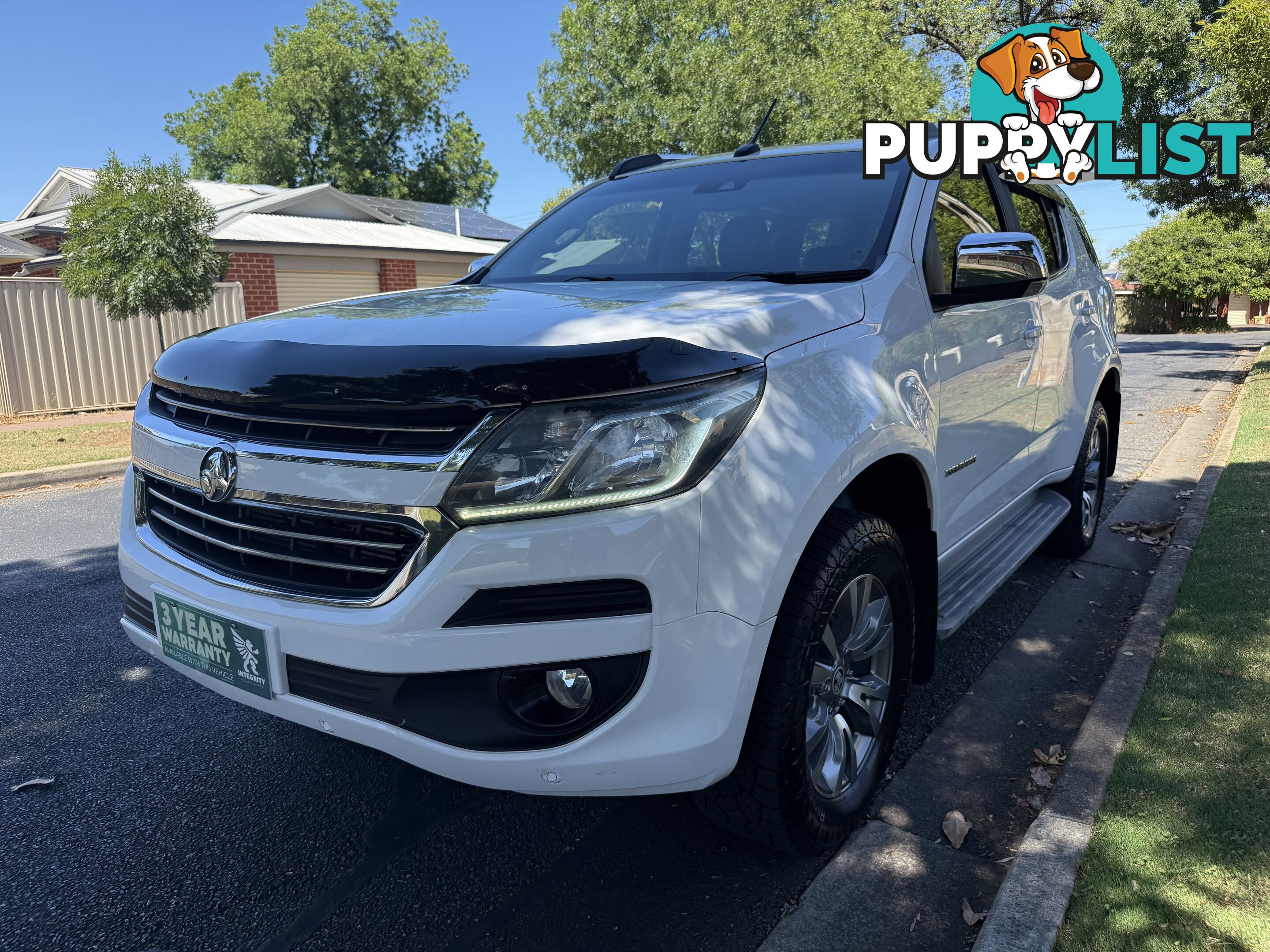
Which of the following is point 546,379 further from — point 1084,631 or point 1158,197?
point 1158,197

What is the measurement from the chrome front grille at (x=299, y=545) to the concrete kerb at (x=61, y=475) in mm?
6339

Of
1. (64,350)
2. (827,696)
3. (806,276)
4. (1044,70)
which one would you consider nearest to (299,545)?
(827,696)

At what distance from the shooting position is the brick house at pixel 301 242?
62.1 feet

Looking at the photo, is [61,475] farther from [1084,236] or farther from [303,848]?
[1084,236]

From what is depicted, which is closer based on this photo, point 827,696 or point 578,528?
point 578,528

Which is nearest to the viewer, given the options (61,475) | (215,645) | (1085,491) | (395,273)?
(215,645)

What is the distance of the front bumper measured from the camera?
1.82 meters

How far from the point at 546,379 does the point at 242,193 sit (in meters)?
24.3

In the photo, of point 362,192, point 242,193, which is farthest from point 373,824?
point 362,192

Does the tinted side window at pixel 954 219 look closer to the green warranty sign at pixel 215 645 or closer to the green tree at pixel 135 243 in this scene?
the green warranty sign at pixel 215 645

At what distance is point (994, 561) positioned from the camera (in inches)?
140

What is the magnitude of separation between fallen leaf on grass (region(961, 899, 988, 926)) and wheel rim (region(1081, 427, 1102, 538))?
311 centimetres

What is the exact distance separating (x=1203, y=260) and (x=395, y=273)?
32.5 m

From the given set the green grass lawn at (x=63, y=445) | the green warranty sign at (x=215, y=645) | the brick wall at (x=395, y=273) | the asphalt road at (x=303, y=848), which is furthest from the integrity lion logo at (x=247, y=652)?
the brick wall at (x=395, y=273)
